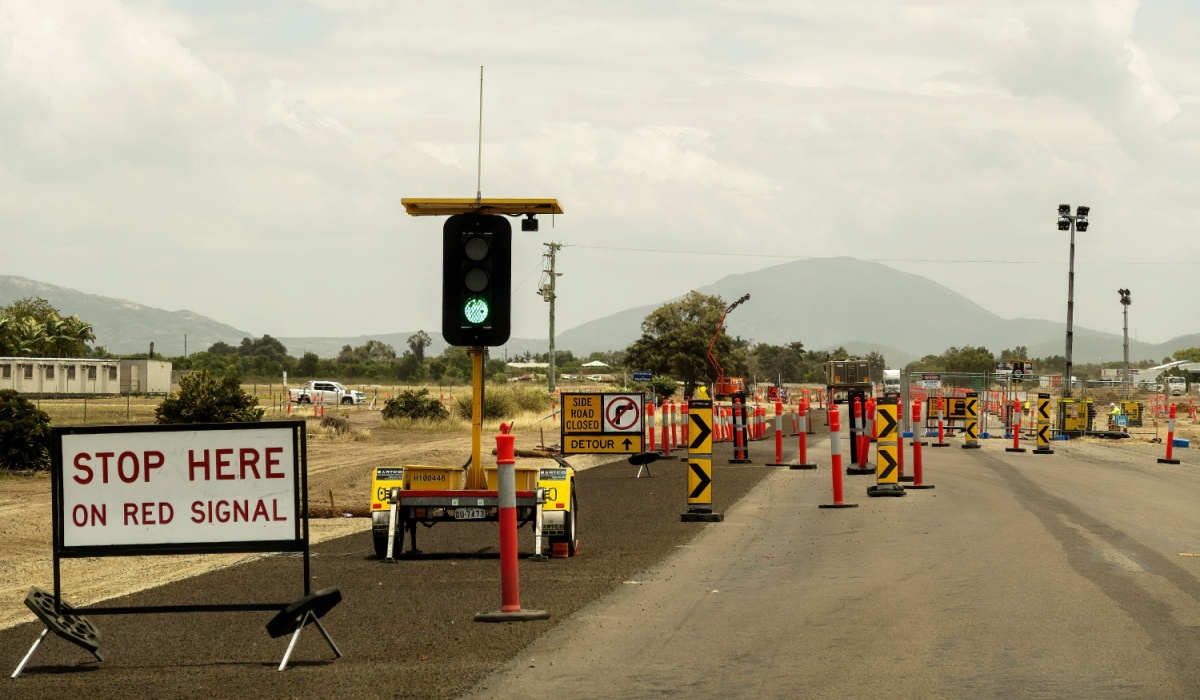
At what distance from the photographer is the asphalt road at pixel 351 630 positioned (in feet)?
24.5

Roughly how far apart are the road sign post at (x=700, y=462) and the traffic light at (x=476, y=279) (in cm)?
486

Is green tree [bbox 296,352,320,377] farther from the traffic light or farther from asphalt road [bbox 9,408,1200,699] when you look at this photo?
the traffic light

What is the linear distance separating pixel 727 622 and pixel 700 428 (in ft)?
23.4

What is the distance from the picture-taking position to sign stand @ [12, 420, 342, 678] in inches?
334

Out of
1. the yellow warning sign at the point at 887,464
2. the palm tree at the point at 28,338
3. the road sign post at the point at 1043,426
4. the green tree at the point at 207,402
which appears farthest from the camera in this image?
the palm tree at the point at 28,338

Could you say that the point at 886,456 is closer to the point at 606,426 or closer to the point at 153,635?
the point at 606,426

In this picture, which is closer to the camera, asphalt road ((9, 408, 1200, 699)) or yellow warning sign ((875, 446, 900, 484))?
asphalt road ((9, 408, 1200, 699))

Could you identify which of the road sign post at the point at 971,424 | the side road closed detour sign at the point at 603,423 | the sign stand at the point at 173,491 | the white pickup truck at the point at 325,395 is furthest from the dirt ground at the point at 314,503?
the white pickup truck at the point at 325,395

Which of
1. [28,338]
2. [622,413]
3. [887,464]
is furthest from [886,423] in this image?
[28,338]

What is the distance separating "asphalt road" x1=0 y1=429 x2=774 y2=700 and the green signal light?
88.5 inches

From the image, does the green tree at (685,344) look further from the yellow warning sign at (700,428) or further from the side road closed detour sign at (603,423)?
the yellow warning sign at (700,428)

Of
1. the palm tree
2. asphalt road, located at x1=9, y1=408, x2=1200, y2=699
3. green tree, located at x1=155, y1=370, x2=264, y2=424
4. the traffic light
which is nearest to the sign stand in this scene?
asphalt road, located at x1=9, y1=408, x2=1200, y2=699

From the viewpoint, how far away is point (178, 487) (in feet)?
28.1

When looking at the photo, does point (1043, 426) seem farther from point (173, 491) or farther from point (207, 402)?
point (173, 491)
